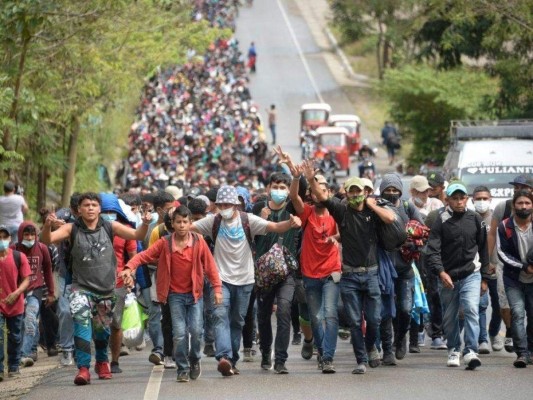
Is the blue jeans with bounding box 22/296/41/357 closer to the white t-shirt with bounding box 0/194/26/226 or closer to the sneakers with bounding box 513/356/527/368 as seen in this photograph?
the white t-shirt with bounding box 0/194/26/226

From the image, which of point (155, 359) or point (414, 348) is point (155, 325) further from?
point (414, 348)

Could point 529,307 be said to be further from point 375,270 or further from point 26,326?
point 26,326

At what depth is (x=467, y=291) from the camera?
13.9 m

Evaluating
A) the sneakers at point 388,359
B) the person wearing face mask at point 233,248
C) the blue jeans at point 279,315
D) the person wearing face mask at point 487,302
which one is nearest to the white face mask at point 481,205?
the person wearing face mask at point 487,302

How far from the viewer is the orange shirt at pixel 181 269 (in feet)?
43.4

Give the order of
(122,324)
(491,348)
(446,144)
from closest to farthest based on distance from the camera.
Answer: (122,324) → (491,348) → (446,144)

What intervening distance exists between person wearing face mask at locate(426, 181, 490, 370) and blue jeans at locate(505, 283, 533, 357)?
35 cm

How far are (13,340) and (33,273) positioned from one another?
36.1 inches

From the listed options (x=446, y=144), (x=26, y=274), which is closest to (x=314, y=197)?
(x=26, y=274)

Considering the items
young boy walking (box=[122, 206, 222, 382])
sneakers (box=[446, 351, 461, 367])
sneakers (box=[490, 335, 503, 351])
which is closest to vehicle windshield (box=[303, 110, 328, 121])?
sneakers (box=[490, 335, 503, 351])

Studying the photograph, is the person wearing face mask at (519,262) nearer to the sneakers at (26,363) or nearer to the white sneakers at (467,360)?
the white sneakers at (467,360)

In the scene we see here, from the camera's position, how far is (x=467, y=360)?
534 inches

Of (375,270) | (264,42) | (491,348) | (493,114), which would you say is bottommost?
(491,348)

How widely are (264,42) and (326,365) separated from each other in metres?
73.4
